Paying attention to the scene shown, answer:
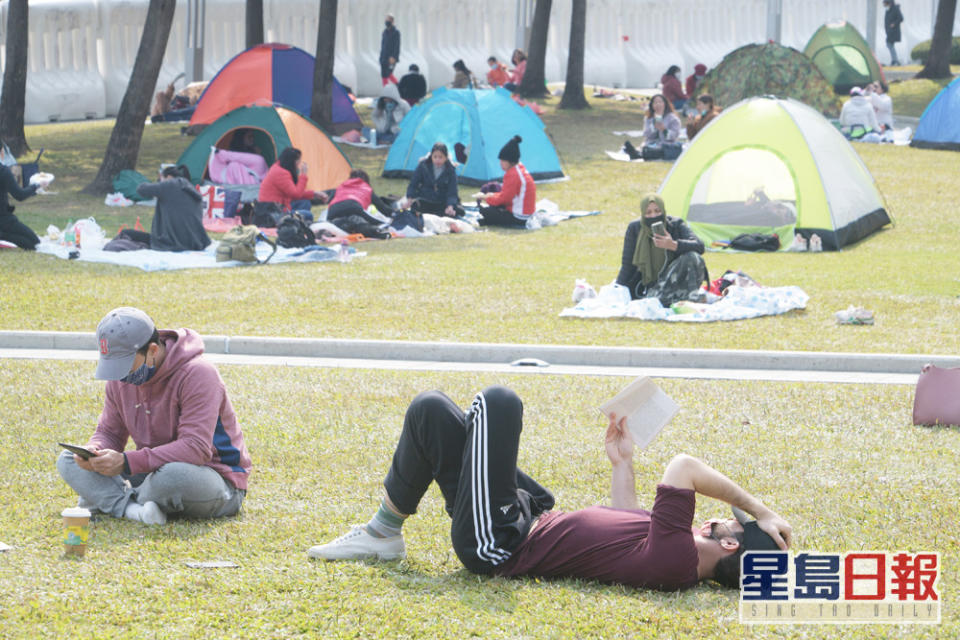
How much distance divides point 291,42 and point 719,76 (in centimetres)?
1242

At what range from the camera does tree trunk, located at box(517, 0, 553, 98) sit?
3100cm

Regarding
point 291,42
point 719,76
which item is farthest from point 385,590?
point 291,42

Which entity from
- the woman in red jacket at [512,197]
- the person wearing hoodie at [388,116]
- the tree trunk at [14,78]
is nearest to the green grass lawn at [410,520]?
the woman in red jacket at [512,197]

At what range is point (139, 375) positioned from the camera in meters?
5.71

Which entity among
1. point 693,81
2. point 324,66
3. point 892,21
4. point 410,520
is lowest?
point 410,520

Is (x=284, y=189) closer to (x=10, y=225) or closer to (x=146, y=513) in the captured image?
(x=10, y=225)

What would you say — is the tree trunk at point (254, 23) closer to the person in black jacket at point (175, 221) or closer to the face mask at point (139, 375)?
the person in black jacket at point (175, 221)

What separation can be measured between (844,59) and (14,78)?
2116cm

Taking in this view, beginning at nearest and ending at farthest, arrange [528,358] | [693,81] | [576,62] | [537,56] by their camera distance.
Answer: [528,358], [576,62], [693,81], [537,56]

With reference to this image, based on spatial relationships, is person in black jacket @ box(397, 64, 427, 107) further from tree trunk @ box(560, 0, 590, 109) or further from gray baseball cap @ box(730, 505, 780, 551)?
gray baseball cap @ box(730, 505, 780, 551)

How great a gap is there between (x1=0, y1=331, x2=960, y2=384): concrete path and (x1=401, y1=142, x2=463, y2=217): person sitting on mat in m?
7.53

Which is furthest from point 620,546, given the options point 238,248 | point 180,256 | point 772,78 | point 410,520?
point 772,78

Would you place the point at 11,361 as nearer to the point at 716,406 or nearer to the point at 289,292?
the point at 289,292

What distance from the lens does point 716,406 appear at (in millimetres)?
8391
